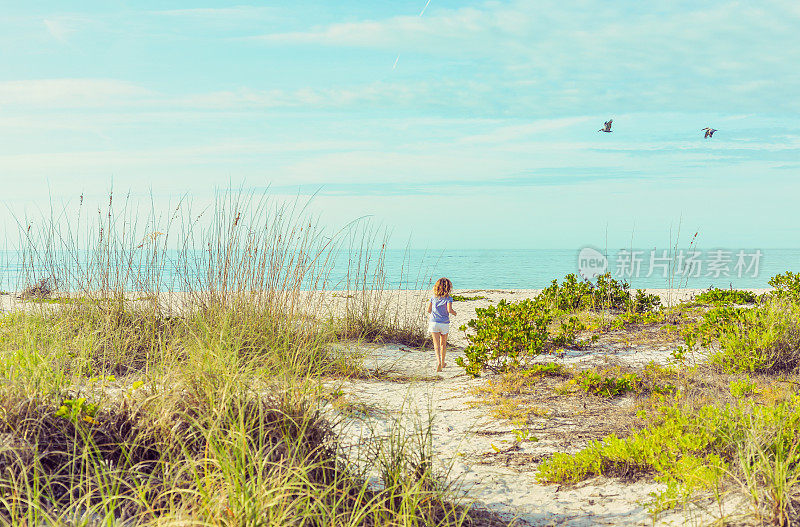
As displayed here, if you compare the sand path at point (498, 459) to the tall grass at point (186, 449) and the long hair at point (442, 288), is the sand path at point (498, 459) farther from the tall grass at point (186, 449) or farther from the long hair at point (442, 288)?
the long hair at point (442, 288)

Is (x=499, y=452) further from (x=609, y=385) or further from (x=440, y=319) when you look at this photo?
(x=440, y=319)

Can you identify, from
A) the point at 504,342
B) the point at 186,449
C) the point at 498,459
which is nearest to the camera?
the point at 186,449

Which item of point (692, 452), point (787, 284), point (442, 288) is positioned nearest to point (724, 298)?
point (787, 284)

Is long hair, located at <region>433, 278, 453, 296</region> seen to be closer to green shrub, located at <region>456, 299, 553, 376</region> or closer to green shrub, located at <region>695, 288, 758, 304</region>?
green shrub, located at <region>456, 299, 553, 376</region>

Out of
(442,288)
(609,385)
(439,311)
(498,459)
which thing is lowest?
(498,459)

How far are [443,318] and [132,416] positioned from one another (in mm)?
4577

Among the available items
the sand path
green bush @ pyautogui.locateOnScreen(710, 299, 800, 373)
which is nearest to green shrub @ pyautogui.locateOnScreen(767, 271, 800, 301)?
green bush @ pyautogui.locateOnScreen(710, 299, 800, 373)

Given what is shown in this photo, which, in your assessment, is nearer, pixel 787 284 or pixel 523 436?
pixel 523 436

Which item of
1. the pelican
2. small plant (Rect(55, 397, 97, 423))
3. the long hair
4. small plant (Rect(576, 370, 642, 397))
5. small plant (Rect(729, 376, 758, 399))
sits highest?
the pelican

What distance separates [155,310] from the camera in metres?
6.54

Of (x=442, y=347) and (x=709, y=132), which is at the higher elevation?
(x=709, y=132)

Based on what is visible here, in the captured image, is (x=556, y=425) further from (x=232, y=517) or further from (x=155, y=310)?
(x=155, y=310)

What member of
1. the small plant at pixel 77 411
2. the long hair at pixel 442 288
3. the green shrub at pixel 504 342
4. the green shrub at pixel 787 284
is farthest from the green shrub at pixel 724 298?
the small plant at pixel 77 411

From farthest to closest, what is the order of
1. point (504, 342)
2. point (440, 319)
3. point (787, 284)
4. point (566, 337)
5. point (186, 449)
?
point (787, 284), point (440, 319), point (566, 337), point (504, 342), point (186, 449)
